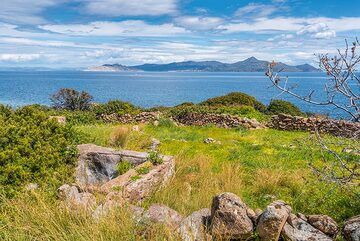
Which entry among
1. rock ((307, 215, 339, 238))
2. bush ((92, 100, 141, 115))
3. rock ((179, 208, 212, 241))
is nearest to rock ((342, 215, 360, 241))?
rock ((307, 215, 339, 238))

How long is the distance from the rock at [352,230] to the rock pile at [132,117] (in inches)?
649

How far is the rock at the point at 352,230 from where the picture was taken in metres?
5.10

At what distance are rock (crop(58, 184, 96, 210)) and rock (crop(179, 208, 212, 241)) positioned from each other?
142cm

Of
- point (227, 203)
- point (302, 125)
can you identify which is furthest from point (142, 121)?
point (227, 203)

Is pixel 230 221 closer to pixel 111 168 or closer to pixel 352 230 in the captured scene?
pixel 352 230

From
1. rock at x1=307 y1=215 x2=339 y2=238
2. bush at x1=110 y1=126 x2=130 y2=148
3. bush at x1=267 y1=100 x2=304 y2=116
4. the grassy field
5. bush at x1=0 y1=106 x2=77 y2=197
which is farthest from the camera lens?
bush at x1=267 y1=100 x2=304 y2=116

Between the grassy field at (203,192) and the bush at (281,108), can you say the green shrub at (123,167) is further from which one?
the bush at (281,108)

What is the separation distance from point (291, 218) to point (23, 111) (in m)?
7.36

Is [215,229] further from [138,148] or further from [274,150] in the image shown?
[274,150]

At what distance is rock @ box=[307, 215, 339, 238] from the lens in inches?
217

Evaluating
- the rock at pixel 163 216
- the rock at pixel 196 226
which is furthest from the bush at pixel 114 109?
the rock at pixel 196 226

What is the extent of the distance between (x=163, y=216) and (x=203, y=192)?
159 cm

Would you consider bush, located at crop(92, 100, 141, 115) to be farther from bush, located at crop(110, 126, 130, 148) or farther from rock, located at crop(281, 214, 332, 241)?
rock, located at crop(281, 214, 332, 241)

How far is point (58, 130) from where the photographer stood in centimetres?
921
